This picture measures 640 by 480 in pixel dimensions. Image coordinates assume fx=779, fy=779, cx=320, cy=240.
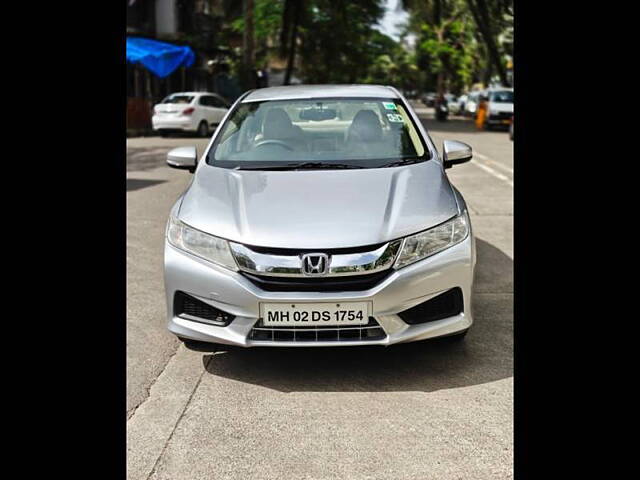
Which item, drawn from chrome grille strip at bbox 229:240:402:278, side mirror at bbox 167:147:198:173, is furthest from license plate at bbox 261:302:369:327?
side mirror at bbox 167:147:198:173

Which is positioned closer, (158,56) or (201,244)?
(201,244)

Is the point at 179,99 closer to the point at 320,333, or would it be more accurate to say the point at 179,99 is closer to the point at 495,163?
the point at 495,163

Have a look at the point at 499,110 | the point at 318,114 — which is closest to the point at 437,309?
the point at 318,114

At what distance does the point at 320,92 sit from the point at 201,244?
2.11 meters

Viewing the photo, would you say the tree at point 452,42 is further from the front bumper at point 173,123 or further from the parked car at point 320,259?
the parked car at point 320,259

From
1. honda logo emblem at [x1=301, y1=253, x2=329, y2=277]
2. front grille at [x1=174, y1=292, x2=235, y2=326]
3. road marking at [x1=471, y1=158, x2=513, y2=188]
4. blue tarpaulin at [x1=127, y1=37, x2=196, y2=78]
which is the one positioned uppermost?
blue tarpaulin at [x1=127, y1=37, x2=196, y2=78]

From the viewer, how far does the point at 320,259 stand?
12.7 ft

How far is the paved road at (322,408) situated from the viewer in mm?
3195

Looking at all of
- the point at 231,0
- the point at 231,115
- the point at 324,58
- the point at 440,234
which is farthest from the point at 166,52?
the point at 440,234

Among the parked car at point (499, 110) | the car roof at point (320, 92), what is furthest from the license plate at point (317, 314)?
the parked car at point (499, 110)

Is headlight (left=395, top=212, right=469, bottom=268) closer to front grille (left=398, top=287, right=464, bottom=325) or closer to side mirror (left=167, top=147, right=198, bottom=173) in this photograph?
front grille (left=398, top=287, right=464, bottom=325)

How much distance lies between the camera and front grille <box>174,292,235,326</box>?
409 cm
